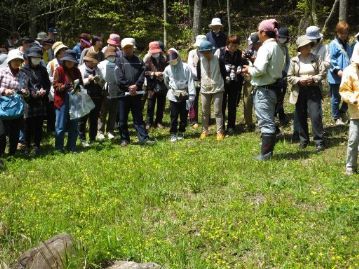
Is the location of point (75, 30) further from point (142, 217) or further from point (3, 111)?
point (142, 217)

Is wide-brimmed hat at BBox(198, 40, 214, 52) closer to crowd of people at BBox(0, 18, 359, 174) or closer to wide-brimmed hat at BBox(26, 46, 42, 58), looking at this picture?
crowd of people at BBox(0, 18, 359, 174)

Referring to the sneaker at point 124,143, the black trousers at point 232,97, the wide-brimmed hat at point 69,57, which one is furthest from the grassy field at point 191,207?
the black trousers at point 232,97

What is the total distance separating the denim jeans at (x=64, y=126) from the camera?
392 inches

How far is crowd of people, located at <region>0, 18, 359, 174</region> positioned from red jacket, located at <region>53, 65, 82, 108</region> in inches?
0.7

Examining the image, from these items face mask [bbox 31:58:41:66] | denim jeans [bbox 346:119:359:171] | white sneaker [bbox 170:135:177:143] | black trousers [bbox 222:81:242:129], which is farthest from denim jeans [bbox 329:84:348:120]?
face mask [bbox 31:58:41:66]

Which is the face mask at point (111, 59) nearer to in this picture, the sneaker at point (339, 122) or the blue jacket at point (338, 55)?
the blue jacket at point (338, 55)

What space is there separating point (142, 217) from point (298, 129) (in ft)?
14.6

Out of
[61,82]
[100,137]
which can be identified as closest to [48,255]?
[61,82]

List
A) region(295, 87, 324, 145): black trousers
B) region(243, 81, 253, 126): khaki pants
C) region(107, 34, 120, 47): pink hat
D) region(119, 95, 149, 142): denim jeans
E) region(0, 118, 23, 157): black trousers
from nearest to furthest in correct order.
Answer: region(295, 87, 324, 145): black trousers < region(0, 118, 23, 157): black trousers < region(119, 95, 149, 142): denim jeans < region(243, 81, 253, 126): khaki pants < region(107, 34, 120, 47): pink hat

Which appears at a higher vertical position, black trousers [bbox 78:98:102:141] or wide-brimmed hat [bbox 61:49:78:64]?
wide-brimmed hat [bbox 61:49:78:64]

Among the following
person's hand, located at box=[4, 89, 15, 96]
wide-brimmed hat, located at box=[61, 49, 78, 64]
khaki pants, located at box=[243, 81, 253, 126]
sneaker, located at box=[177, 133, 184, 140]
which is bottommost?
sneaker, located at box=[177, 133, 184, 140]

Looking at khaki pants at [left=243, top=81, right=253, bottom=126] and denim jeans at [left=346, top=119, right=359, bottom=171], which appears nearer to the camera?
denim jeans at [left=346, top=119, right=359, bottom=171]

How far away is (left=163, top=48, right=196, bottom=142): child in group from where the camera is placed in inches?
432

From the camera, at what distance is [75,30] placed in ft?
84.0
